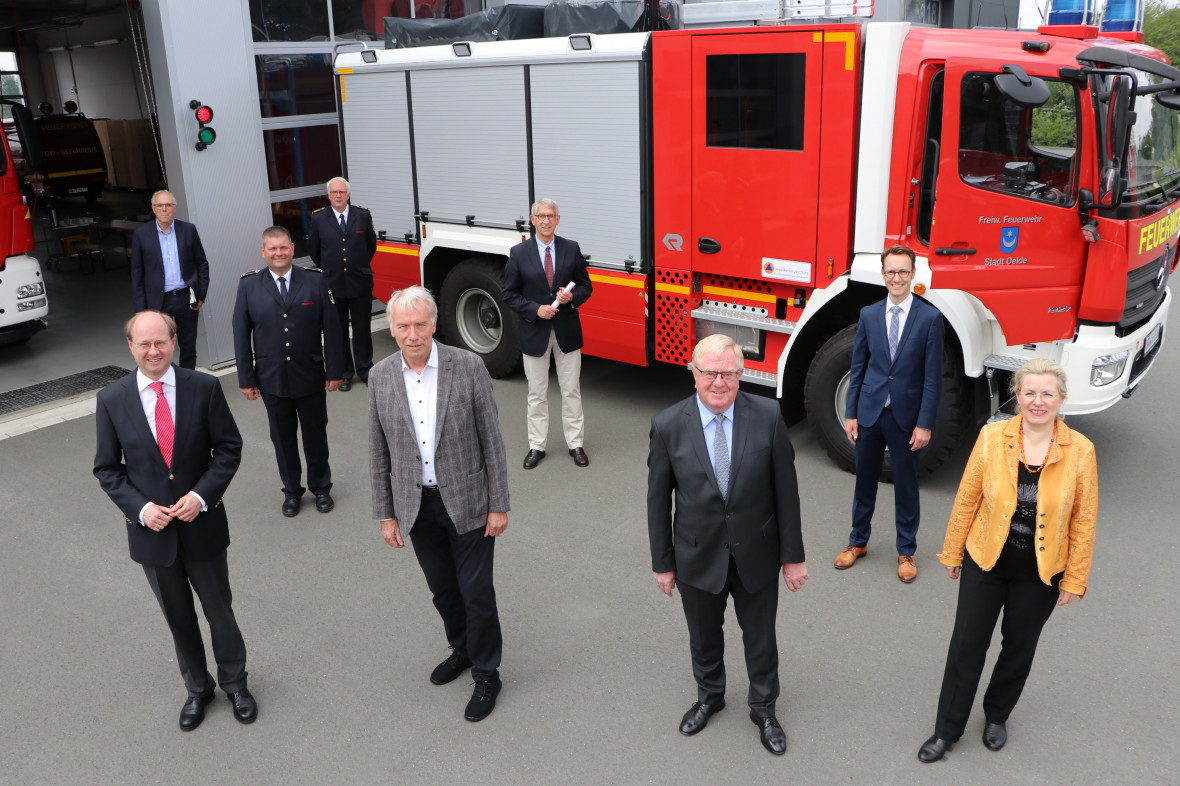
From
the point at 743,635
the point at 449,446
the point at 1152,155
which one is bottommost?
the point at 743,635

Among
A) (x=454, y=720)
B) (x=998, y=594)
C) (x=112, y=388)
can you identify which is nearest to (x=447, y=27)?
(x=112, y=388)

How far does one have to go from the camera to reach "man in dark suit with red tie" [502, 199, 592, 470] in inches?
263

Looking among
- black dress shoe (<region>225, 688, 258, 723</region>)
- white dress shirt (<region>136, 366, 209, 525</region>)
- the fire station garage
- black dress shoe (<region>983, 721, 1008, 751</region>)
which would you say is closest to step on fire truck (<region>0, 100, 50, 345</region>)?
the fire station garage

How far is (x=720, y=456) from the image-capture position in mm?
3525

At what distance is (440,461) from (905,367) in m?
2.44

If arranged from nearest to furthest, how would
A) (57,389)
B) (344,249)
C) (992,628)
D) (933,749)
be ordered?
(992,628) → (933,749) → (344,249) → (57,389)

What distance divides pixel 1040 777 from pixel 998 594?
77cm

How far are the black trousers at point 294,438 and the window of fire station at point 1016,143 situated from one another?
4.17m

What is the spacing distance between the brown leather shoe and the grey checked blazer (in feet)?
7.24

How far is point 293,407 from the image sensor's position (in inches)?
240

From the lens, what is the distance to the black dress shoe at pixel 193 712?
414 centimetres

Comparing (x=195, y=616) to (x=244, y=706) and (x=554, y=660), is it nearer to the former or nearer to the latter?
(x=244, y=706)

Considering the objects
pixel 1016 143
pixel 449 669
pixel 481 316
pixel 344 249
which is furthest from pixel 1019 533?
pixel 344 249

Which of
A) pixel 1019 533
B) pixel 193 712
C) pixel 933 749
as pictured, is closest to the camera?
pixel 1019 533
